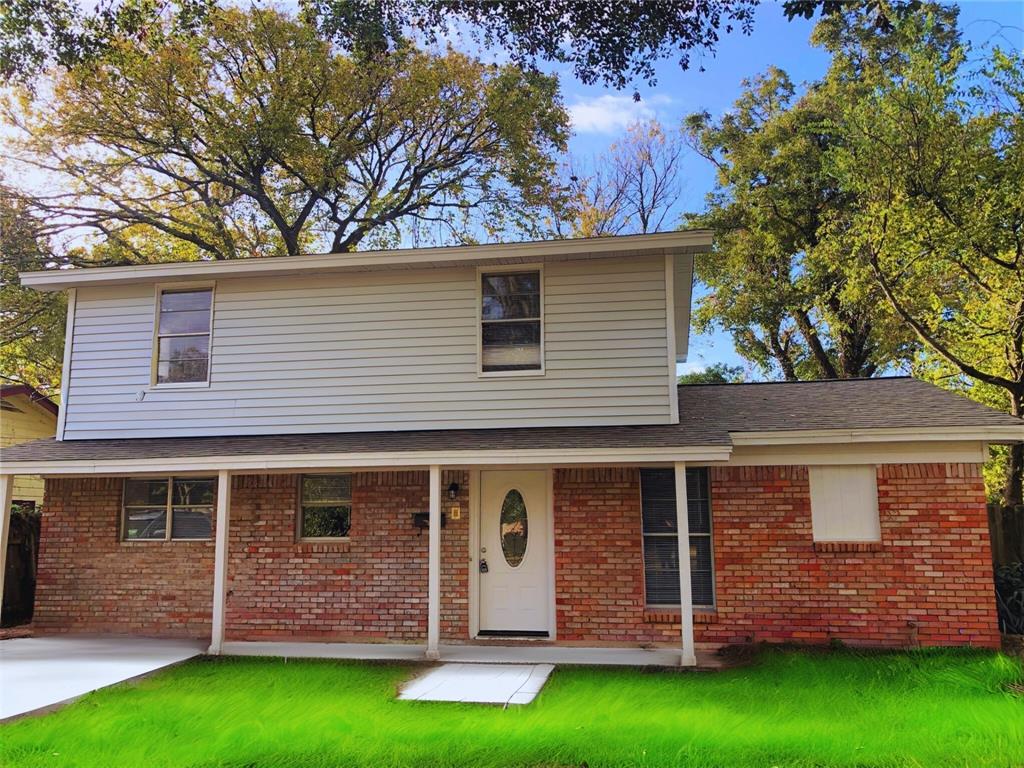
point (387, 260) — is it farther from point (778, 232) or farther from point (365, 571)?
point (778, 232)

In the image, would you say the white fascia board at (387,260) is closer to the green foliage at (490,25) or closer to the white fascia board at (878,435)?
the white fascia board at (878,435)

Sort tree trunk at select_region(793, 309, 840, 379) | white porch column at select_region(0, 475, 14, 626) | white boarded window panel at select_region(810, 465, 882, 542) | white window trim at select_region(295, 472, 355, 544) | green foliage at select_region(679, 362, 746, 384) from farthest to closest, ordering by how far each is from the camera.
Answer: green foliage at select_region(679, 362, 746, 384) → tree trunk at select_region(793, 309, 840, 379) → white window trim at select_region(295, 472, 355, 544) → white porch column at select_region(0, 475, 14, 626) → white boarded window panel at select_region(810, 465, 882, 542)

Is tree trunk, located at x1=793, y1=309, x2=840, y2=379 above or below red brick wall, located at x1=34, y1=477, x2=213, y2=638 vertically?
above

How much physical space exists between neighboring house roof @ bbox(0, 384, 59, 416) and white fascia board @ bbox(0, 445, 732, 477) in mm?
7086

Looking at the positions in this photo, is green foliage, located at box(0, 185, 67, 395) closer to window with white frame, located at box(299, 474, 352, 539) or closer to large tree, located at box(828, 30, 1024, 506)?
window with white frame, located at box(299, 474, 352, 539)

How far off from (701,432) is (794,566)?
6.37ft

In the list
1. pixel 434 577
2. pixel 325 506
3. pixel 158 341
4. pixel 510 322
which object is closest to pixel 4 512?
pixel 158 341

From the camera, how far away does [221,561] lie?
848 cm

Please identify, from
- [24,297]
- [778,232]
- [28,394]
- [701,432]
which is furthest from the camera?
[778,232]

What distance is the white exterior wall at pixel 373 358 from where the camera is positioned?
364 inches

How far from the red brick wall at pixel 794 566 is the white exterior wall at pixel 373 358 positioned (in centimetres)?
133

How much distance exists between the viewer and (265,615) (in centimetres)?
926

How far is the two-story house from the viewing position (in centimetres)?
825

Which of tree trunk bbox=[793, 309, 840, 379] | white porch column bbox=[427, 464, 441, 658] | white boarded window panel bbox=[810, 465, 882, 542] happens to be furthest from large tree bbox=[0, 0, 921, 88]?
tree trunk bbox=[793, 309, 840, 379]
